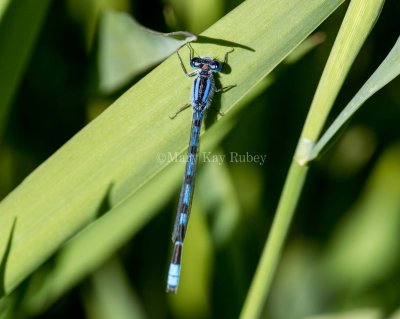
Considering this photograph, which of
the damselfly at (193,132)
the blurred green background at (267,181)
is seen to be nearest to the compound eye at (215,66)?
the damselfly at (193,132)

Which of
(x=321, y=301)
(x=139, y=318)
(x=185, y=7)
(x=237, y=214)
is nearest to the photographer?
(x=237, y=214)

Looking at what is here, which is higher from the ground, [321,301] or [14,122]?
[14,122]

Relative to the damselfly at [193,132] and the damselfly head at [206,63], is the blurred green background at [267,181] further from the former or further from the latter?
the damselfly head at [206,63]

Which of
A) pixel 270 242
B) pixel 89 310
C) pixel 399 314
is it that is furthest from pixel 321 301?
pixel 270 242

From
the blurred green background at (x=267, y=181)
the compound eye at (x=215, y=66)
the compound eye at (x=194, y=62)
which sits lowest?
the blurred green background at (x=267, y=181)

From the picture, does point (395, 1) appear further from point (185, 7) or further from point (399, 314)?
point (399, 314)

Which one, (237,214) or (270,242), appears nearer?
(270,242)

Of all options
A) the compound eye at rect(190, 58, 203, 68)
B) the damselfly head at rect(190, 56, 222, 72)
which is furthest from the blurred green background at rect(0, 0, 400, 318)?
the compound eye at rect(190, 58, 203, 68)

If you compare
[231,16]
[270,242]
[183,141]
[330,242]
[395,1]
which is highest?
[231,16]

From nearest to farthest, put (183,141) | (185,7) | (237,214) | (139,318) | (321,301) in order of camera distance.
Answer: (183,141)
(237,214)
(139,318)
(185,7)
(321,301)
